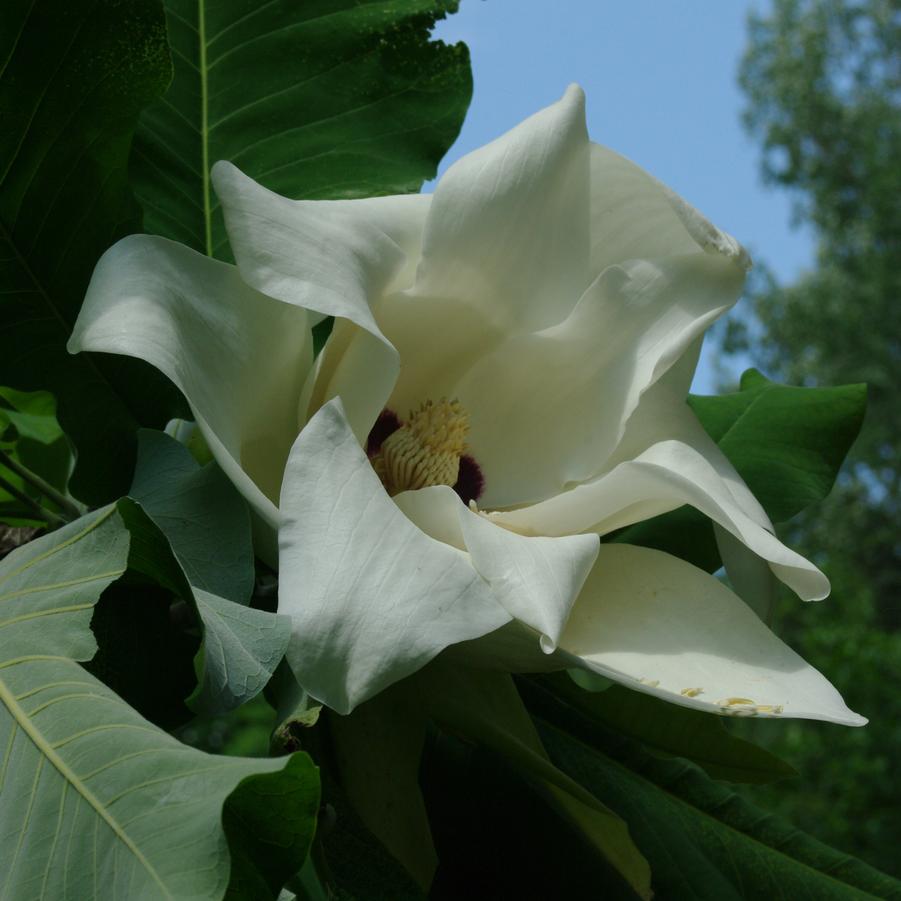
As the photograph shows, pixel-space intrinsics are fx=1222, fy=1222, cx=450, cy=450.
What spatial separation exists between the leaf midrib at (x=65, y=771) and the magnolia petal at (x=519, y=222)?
0.26 meters

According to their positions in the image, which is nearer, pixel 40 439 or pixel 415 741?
pixel 415 741

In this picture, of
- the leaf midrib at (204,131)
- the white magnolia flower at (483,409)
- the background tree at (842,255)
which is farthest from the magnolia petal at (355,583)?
the background tree at (842,255)

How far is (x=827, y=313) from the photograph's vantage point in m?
10.0

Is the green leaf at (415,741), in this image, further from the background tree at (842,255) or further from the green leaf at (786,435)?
the background tree at (842,255)

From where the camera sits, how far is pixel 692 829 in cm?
66

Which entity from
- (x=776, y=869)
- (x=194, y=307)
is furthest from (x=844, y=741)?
(x=194, y=307)

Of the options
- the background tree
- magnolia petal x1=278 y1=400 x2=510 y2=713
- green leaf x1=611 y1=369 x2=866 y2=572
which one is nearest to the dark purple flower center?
green leaf x1=611 y1=369 x2=866 y2=572

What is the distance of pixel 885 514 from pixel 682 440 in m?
10.6

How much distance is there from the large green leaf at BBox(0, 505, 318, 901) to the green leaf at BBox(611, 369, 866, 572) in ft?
1.24

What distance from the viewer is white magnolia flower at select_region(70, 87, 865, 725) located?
41 centimetres

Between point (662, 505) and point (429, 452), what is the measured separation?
142mm

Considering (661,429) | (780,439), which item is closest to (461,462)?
(661,429)

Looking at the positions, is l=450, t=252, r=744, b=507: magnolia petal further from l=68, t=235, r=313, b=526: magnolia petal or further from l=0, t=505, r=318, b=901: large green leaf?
l=0, t=505, r=318, b=901: large green leaf

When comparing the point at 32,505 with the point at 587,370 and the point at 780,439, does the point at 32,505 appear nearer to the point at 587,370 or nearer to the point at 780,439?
the point at 587,370
